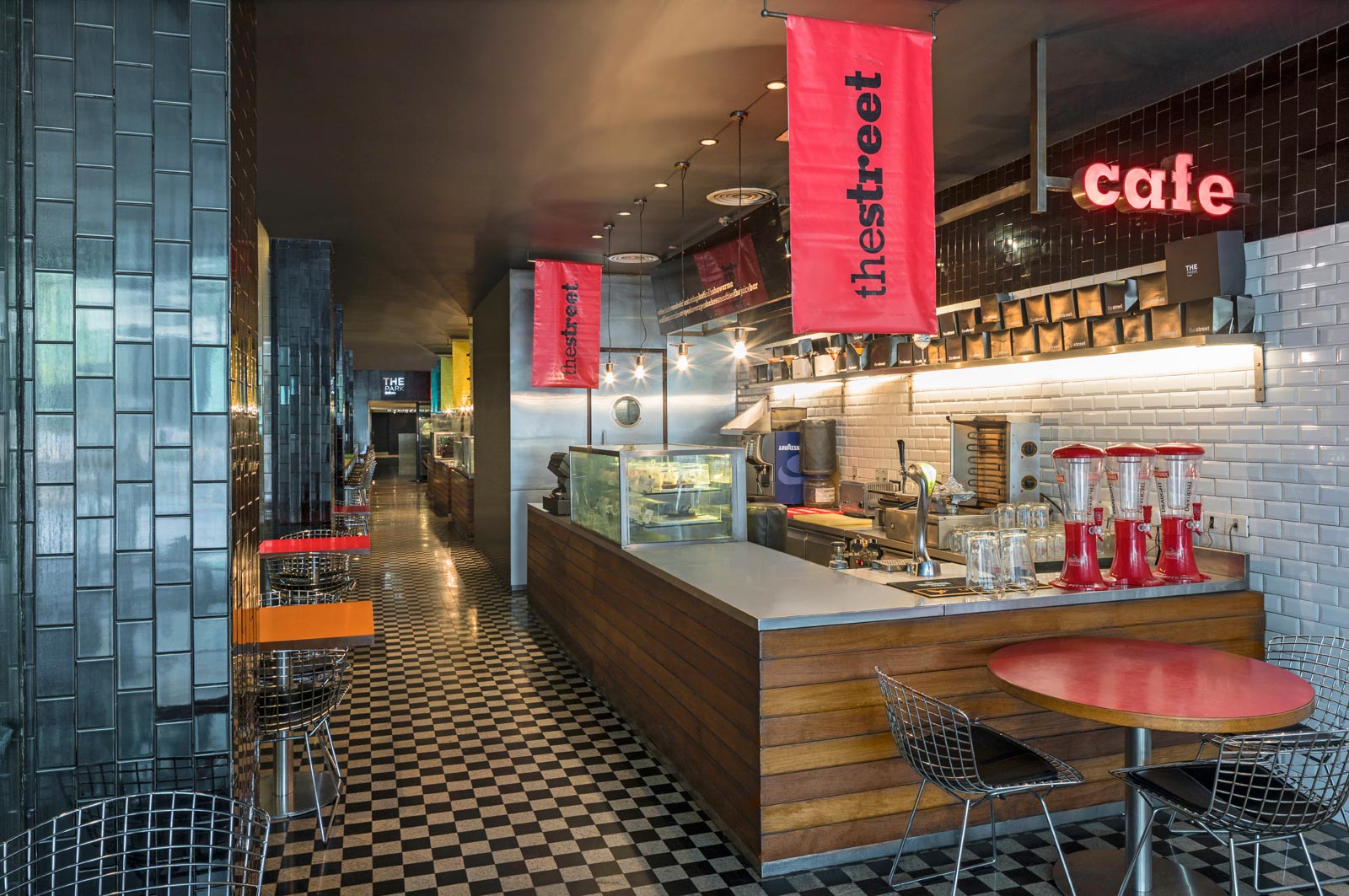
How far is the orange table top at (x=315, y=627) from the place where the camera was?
372 cm

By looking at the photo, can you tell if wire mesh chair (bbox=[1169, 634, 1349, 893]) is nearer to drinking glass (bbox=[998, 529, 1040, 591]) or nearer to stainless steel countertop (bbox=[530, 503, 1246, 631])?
stainless steel countertop (bbox=[530, 503, 1246, 631])

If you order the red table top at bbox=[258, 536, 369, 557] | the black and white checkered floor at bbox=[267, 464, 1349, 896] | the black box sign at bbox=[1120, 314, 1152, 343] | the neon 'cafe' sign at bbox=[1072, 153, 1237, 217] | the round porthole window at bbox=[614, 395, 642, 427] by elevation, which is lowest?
the black and white checkered floor at bbox=[267, 464, 1349, 896]

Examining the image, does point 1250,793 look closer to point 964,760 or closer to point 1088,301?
point 964,760

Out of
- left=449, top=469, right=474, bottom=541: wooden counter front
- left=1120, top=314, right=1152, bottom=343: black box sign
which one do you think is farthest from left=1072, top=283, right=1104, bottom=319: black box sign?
left=449, top=469, right=474, bottom=541: wooden counter front

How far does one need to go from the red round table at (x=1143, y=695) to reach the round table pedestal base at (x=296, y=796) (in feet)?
10.1

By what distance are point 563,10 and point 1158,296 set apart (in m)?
3.23

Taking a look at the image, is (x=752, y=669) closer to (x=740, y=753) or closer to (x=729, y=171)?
(x=740, y=753)

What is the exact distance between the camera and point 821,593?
3789 millimetres

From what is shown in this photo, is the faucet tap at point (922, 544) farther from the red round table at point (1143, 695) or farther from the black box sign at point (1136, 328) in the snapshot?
the black box sign at point (1136, 328)

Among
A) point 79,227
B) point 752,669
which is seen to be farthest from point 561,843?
point 79,227

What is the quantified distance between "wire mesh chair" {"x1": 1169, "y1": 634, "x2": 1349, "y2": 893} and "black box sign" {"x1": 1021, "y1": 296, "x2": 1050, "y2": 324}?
82.9 inches

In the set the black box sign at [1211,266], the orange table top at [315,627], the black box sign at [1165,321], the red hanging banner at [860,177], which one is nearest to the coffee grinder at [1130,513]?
the black box sign at [1165,321]

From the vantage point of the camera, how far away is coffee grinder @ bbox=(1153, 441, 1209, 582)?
388cm

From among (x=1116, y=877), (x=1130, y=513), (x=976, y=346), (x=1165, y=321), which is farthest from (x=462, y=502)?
(x=1116, y=877)
